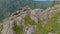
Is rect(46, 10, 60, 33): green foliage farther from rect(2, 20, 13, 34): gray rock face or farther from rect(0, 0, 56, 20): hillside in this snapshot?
rect(2, 20, 13, 34): gray rock face

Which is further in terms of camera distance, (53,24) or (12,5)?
(12,5)

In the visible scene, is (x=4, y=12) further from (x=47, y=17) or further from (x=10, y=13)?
(x=47, y=17)

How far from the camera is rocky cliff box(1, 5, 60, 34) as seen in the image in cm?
288

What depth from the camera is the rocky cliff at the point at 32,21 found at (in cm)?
288

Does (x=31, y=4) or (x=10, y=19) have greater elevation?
(x=31, y=4)

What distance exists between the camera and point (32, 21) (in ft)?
9.67

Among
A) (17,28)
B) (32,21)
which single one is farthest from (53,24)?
(17,28)

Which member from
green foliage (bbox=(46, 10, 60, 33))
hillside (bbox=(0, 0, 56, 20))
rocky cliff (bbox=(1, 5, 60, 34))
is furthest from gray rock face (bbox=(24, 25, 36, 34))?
hillside (bbox=(0, 0, 56, 20))

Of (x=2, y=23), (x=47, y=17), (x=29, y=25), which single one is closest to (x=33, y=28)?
(x=29, y=25)

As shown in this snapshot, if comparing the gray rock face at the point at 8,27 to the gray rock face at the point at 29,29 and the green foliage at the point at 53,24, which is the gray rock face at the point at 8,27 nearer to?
the gray rock face at the point at 29,29

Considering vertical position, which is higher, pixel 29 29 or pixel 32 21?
pixel 32 21

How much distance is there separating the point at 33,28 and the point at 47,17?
28cm

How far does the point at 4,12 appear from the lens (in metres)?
3.01

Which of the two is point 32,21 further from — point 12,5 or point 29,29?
point 12,5
